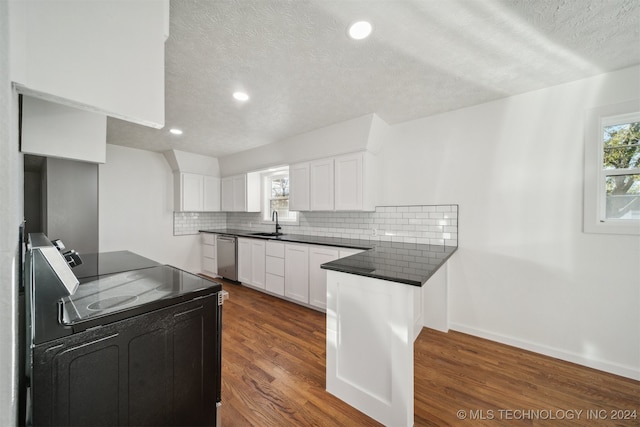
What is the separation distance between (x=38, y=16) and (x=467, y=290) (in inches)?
133

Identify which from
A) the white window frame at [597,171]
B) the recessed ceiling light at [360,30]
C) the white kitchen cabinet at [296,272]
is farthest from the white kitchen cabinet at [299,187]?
the white window frame at [597,171]

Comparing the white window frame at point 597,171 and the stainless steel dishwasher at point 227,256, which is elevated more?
the white window frame at point 597,171

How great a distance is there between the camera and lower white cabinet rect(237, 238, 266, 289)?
12.4 ft

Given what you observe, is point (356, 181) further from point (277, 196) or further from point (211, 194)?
point (211, 194)

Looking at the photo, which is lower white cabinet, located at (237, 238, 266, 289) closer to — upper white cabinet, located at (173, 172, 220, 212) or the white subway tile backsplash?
the white subway tile backsplash

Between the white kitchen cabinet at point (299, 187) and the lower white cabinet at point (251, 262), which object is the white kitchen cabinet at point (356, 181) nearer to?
the white kitchen cabinet at point (299, 187)

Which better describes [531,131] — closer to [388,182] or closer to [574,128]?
[574,128]

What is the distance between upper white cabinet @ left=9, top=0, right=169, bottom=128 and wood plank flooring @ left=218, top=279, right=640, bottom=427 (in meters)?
1.82

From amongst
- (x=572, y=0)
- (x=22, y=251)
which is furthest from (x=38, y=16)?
(x=572, y=0)

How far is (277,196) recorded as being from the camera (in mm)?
4602

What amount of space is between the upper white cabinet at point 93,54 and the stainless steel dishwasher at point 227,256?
350 cm

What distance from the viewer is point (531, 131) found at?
224 cm

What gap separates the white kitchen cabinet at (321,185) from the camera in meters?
3.23

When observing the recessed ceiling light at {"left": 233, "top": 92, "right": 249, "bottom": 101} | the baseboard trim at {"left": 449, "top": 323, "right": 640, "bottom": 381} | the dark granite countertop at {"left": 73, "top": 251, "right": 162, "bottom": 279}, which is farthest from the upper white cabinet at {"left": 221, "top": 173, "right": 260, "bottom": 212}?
the baseboard trim at {"left": 449, "top": 323, "right": 640, "bottom": 381}
